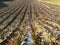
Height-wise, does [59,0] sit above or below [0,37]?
below

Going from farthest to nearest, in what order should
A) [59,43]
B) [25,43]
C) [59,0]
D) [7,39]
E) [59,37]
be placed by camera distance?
[59,0] < [7,39] < [59,37] < [25,43] < [59,43]

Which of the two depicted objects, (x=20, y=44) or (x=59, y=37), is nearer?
(x=20, y=44)

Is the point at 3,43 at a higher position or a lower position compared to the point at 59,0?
higher

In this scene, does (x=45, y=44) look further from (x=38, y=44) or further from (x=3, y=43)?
(x=3, y=43)

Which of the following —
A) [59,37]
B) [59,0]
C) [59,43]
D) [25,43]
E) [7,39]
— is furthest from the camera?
[59,0]

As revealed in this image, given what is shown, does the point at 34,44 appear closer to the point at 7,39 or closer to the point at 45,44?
the point at 45,44

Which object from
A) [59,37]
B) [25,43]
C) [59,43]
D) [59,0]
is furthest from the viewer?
[59,0]

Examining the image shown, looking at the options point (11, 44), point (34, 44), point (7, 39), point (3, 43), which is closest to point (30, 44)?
point (34, 44)

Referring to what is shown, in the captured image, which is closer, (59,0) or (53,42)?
(53,42)

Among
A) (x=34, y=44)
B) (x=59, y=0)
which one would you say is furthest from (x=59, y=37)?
(x=59, y=0)
